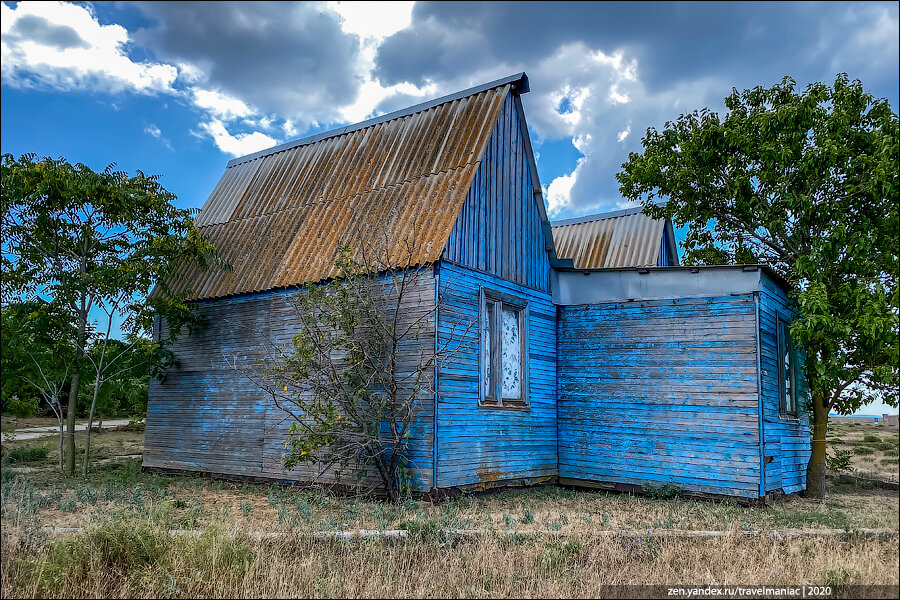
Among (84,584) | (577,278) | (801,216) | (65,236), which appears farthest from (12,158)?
(801,216)

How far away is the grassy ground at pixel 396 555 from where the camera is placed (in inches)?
245

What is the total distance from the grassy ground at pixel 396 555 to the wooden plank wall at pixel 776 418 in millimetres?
2476

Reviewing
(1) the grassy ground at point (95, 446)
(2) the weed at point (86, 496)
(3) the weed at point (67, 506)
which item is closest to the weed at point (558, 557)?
(3) the weed at point (67, 506)

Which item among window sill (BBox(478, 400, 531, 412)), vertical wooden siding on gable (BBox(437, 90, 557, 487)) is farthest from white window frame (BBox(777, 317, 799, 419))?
window sill (BBox(478, 400, 531, 412))

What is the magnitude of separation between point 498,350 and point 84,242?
7.86 metres

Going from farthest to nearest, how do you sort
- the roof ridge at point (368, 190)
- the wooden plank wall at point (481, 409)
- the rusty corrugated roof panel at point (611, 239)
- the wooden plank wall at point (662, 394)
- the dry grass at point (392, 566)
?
1. the rusty corrugated roof panel at point (611, 239)
2. the roof ridge at point (368, 190)
3. the wooden plank wall at point (662, 394)
4. the wooden plank wall at point (481, 409)
5. the dry grass at point (392, 566)

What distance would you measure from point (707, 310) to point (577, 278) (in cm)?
257

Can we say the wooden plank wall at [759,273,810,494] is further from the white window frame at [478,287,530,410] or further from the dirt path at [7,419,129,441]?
the dirt path at [7,419,129,441]

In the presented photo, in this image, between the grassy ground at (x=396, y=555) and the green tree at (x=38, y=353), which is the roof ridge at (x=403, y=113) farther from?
the grassy ground at (x=396, y=555)

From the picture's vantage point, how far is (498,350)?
12.0 m

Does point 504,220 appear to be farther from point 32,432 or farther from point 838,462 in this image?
Result: point 32,432

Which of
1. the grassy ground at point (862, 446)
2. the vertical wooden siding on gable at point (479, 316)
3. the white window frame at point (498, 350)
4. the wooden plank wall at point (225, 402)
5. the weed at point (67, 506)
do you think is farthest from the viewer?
the grassy ground at point (862, 446)

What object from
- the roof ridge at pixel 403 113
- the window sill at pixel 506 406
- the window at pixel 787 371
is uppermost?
the roof ridge at pixel 403 113

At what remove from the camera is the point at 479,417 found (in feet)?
37.3
